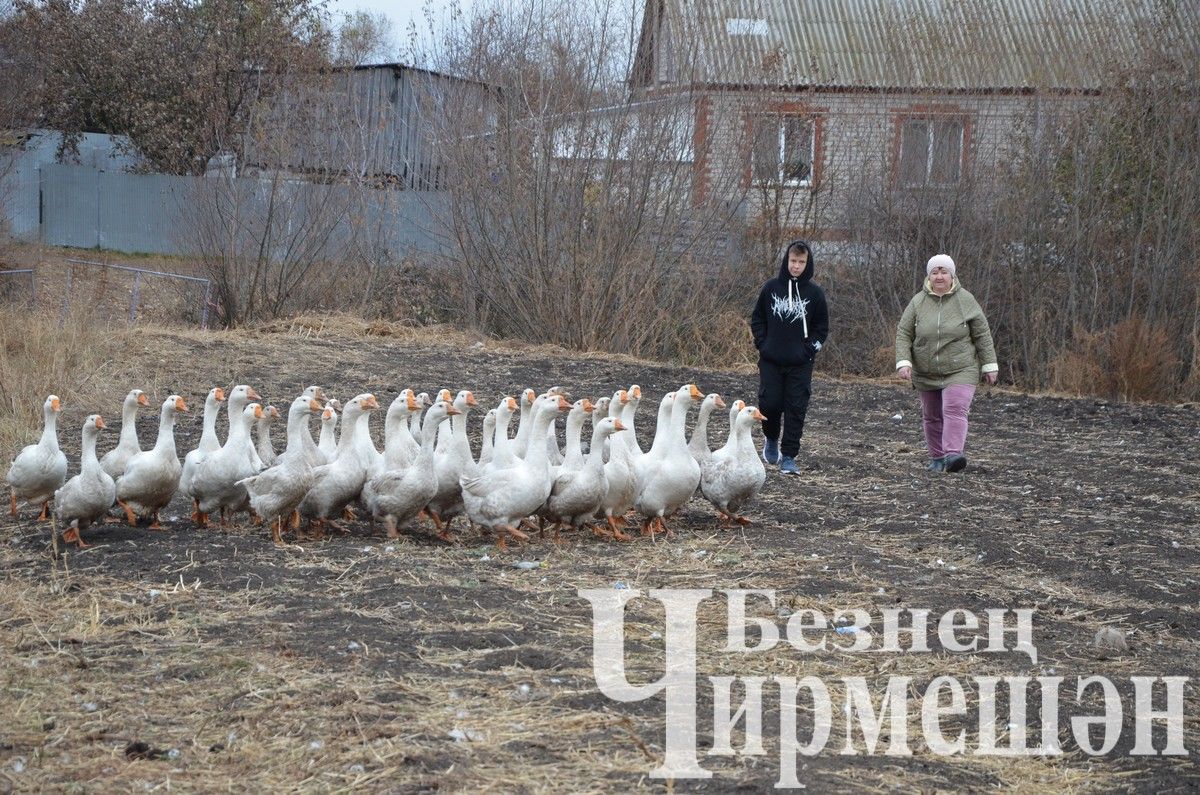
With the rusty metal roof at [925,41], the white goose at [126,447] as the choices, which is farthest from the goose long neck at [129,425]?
the rusty metal roof at [925,41]

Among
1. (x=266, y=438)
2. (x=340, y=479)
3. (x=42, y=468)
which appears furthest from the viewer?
(x=266, y=438)

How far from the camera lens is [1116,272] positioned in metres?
17.2

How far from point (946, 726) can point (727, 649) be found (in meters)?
1.07

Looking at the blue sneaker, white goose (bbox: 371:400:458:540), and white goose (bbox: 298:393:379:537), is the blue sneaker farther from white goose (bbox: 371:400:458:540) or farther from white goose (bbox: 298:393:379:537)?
white goose (bbox: 298:393:379:537)

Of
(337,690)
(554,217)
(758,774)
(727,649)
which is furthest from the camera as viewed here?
(554,217)

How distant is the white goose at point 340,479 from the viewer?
7.41 meters

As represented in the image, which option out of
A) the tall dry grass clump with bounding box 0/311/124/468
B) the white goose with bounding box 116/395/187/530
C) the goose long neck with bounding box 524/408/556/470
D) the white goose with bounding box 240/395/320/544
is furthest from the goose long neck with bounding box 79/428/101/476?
the tall dry grass clump with bounding box 0/311/124/468

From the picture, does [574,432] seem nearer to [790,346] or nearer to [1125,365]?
[790,346]

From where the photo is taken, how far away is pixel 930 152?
1816 centimetres

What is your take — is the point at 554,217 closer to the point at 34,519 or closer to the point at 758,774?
the point at 34,519

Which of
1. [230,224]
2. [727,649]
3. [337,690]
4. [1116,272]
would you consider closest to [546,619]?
[727,649]

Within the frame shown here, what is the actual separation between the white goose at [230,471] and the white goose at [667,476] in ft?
7.81

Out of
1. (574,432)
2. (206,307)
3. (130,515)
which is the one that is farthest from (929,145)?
(130,515)

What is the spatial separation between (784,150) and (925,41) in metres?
2.96
